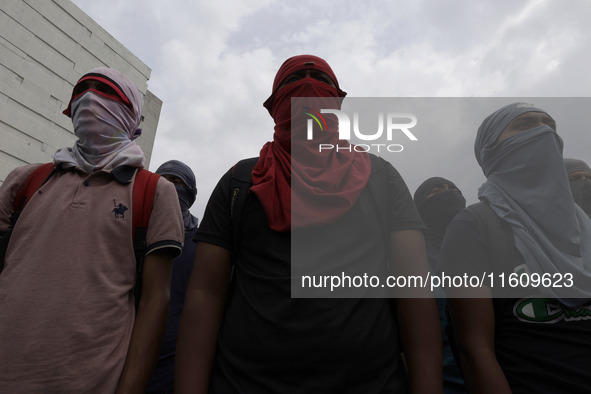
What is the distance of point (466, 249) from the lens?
57.2 inches

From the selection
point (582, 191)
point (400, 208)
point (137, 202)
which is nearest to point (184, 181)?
point (137, 202)

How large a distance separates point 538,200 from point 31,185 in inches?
89.8

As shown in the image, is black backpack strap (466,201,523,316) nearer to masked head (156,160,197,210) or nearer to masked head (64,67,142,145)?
masked head (64,67,142,145)

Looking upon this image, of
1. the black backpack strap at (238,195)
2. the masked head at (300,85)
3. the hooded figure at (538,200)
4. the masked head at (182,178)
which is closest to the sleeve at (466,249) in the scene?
the hooded figure at (538,200)

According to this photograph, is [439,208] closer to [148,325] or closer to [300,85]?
[300,85]

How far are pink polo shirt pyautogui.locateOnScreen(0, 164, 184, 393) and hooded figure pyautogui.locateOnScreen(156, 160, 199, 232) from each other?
5.66ft

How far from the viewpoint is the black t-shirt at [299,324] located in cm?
106

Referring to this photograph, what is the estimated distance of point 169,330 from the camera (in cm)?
216

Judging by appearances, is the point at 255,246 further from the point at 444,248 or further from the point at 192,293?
the point at 444,248

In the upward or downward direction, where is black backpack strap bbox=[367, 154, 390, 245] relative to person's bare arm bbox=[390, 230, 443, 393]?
upward

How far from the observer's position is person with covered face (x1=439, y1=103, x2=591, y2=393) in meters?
1.27

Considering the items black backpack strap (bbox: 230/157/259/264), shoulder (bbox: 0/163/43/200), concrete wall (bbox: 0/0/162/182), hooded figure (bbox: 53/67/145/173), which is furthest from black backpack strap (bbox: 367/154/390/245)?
concrete wall (bbox: 0/0/162/182)

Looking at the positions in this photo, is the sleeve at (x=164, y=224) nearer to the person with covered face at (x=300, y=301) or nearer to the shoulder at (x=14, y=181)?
the person with covered face at (x=300, y=301)

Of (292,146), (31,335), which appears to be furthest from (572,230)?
(31,335)
